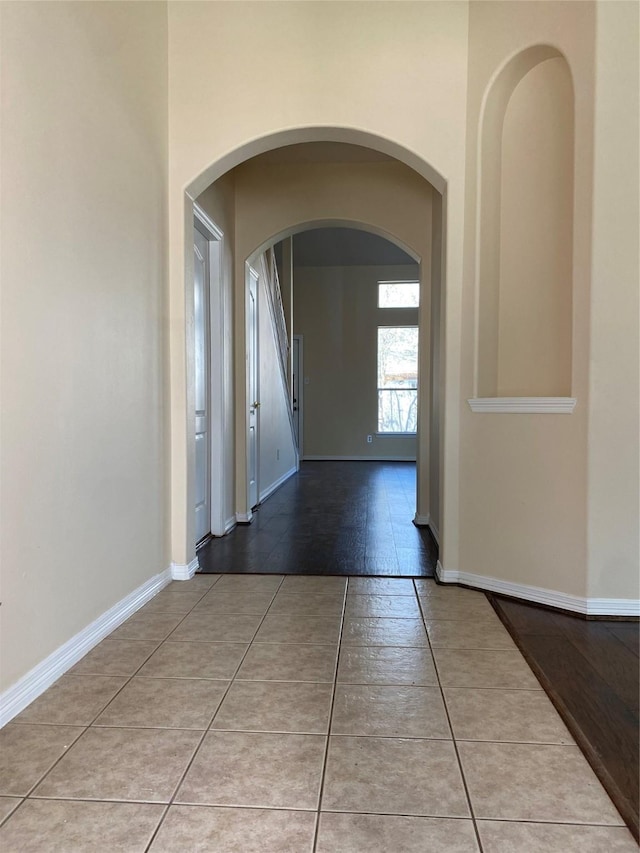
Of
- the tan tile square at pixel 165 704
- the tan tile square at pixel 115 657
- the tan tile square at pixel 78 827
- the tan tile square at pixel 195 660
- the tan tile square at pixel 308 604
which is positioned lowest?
the tan tile square at pixel 308 604

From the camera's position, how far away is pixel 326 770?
1.43 meters

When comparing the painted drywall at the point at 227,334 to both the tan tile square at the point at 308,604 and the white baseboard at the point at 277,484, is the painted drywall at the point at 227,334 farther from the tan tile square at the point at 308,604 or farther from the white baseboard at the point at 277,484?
the tan tile square at the point at 308,604

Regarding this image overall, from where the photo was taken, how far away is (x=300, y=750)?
1512mm

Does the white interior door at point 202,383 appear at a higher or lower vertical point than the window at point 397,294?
lower

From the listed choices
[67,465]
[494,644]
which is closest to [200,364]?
[67,465]

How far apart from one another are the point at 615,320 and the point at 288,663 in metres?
1.94

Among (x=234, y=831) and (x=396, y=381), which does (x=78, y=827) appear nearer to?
→ (x=234, y=831)

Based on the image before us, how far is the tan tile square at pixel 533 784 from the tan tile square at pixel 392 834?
0.10 meters

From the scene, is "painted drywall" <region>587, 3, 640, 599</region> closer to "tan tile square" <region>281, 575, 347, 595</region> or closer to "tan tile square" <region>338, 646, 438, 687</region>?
"tan tile square" <region>338, 646, 438, 687</region>

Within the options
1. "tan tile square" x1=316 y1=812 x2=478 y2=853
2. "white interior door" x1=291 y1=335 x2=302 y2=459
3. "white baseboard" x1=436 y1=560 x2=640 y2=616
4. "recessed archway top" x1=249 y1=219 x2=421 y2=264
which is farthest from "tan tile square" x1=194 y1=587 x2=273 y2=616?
"white interior door" x1=291 y1=335 x2=302 y2=459

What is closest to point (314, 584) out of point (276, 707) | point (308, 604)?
point (308, 604)

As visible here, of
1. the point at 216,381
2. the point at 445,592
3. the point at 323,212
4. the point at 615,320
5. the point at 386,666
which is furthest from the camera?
the point at 323,212

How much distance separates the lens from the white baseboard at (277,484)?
18.6 feet

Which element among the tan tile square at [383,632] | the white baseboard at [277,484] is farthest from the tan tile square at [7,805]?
the white baseboard at [277,484]
